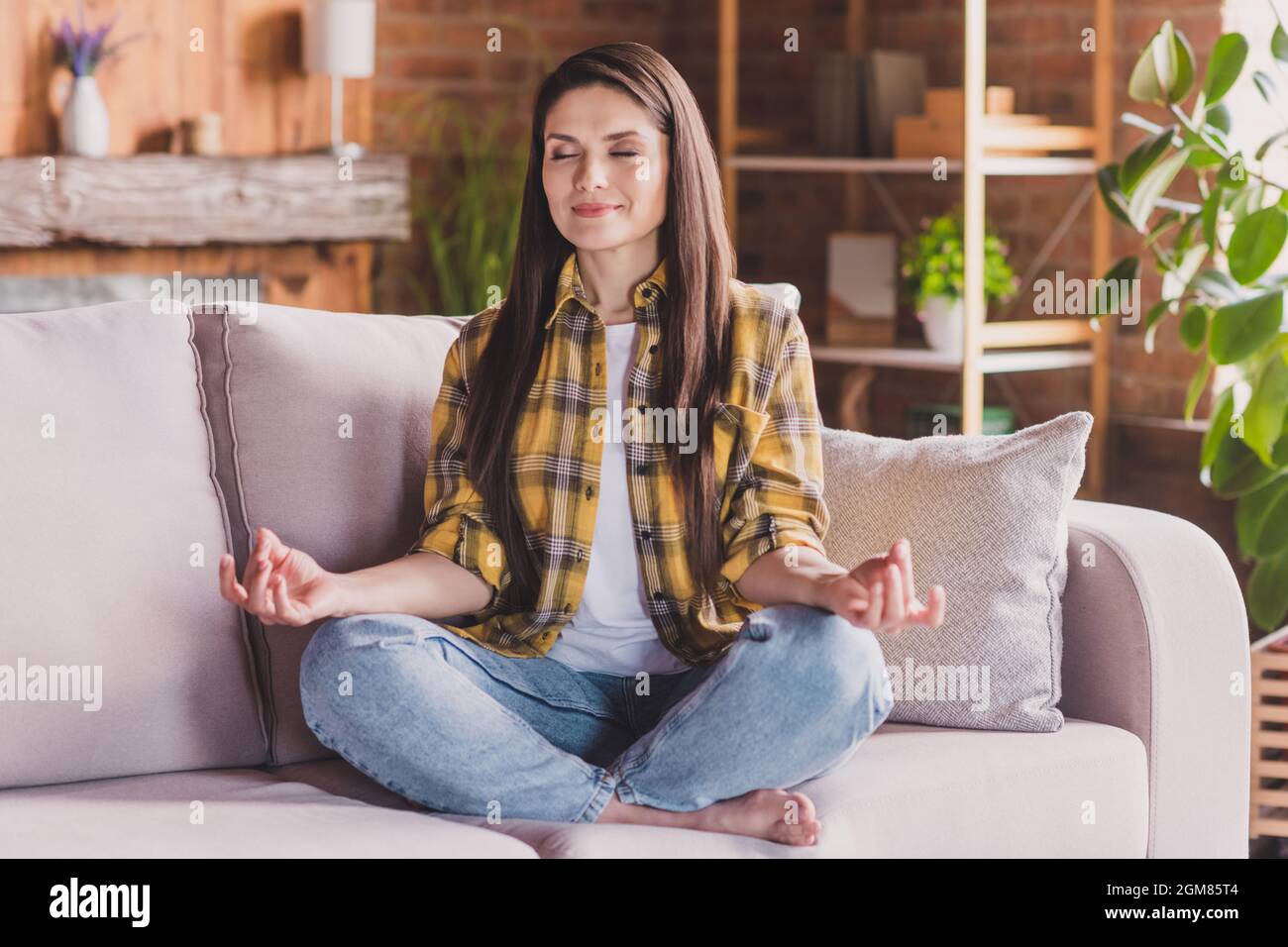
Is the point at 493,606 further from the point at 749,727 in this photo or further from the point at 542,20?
the point at 542,20

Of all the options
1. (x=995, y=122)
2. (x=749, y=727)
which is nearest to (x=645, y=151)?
(x=749, y=727)

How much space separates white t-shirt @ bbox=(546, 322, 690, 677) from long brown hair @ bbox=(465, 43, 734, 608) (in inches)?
2.5

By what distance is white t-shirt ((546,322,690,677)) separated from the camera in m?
1.71

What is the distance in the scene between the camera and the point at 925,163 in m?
3.46

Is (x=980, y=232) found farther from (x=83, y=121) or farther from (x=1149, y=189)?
(x=83, y=121)

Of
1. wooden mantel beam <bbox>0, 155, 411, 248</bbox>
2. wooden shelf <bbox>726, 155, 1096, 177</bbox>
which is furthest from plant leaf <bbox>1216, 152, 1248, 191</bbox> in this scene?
wooden mantel beam <bbox>0, 155, 411, 248</bbox>

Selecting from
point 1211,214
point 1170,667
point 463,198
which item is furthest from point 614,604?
point 463,198

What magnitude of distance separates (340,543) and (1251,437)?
1213 millimetres

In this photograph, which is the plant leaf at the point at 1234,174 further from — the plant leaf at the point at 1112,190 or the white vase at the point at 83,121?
the white vase at the point at 83,121

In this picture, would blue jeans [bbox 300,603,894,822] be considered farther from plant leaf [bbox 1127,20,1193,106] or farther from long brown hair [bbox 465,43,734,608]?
plant leaf [bbox 1127,20,1193,106]

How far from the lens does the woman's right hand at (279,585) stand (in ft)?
4.78

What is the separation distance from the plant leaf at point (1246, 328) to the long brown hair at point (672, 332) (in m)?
0.82

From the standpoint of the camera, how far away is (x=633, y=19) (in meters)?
4.66
